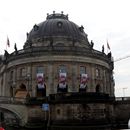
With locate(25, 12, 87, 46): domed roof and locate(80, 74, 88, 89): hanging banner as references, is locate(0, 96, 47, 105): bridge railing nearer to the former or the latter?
locate(80, 74, 88, 89): hanging banner

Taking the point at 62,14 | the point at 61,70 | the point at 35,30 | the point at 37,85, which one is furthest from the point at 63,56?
the point at 62,14

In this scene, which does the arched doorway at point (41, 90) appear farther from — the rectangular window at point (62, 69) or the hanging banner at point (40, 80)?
the rectangular window at point (62, 69)

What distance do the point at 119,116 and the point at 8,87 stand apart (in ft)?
75.4

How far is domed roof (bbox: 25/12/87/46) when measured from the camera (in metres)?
63.7

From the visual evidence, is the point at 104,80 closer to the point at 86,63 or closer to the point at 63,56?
the point at 86,63

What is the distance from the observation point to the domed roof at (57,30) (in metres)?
63.7

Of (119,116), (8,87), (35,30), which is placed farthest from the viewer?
(35,30)

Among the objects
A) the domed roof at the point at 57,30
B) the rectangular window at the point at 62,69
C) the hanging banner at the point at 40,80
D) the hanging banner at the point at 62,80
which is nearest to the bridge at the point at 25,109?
the hanging banner at the point at 40,80

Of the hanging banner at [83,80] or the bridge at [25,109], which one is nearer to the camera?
the bridge at [25,109]

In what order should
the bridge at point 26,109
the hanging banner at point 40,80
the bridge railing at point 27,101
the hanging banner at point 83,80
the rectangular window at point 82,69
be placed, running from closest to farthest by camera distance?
the bridge at point 26,109 → the bridge railing at point 27,101 → the hanging banner at point 40,80 → the hanging banner at point 83,80 → the rectangular window at point 82,69

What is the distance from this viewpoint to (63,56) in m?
56.5

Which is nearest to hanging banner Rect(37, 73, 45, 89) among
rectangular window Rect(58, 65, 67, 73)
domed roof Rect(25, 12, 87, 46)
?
rectangular window Rect(58, 65, 67, 73)

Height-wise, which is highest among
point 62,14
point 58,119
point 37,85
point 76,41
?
point 62,14

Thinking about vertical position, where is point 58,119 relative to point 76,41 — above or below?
below
